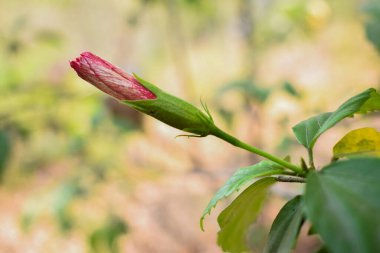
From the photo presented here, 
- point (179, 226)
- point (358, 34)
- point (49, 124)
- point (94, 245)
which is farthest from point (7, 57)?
point (358, 34)

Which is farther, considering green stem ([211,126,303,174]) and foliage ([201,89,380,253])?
green stem ([211,126,303,174])

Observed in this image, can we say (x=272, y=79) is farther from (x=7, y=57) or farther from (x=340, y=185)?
(x=340, y=185)

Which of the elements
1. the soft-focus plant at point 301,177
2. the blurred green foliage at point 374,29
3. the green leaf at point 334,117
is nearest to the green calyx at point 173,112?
the soft-focus plant at point 301,177

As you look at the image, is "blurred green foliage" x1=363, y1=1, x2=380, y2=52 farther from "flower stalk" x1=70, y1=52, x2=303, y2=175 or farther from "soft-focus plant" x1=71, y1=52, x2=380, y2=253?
"flower stalk" x1=70, y1=52, x2=303, y2=175

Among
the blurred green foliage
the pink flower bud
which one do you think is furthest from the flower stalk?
the blurred green foliage

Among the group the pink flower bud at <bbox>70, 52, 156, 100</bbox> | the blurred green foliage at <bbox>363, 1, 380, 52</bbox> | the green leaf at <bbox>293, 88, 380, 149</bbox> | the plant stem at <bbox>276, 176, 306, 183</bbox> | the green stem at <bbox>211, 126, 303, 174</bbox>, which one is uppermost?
the blurred green foliage at <bbox>363, 1, 380, 52</bbox>

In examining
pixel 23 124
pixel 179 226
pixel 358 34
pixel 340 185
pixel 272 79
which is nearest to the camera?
pixel 340 185
